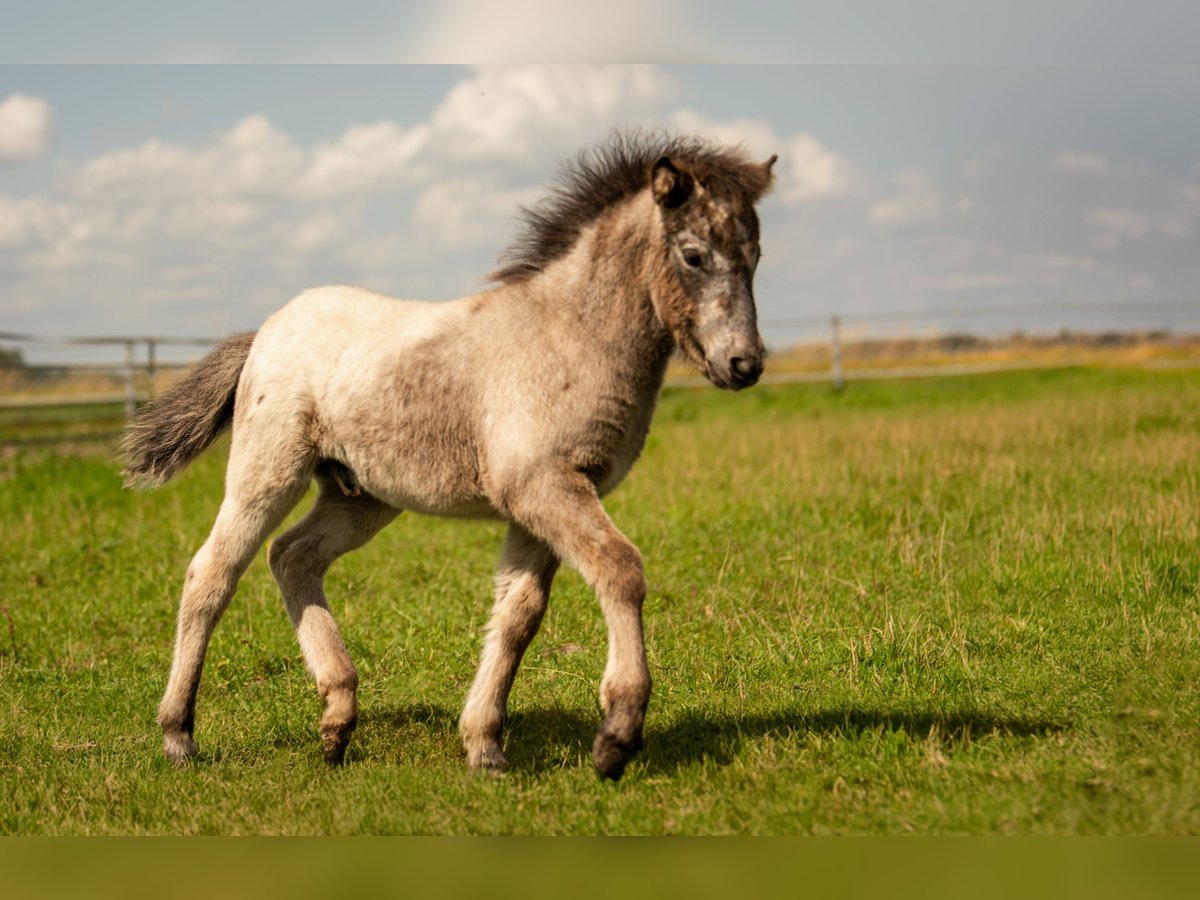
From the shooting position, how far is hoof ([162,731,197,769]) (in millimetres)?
5645

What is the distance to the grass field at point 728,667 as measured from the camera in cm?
468

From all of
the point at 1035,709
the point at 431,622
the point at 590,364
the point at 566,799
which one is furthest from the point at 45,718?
the point at 1035,709

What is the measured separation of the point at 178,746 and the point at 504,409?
2.44 m

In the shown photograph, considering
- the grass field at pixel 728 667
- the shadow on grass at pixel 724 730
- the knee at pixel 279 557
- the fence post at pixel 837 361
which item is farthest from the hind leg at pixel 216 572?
the fence post at pixel 837 361

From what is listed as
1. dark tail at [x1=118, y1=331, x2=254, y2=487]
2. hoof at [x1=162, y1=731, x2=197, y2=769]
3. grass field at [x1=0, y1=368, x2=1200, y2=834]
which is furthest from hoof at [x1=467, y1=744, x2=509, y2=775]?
dark tail at [x1=118, y1=331, x2=254, y2=487]

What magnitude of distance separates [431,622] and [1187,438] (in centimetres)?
1008

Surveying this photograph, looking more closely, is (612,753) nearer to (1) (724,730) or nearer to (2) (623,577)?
(2) (623,577)

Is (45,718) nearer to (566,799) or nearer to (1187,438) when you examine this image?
(566,799)

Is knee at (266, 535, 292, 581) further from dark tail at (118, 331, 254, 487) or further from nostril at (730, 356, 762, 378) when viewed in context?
nostril at (730, 356, 762, 378)

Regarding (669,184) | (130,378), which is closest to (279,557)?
(669,184)

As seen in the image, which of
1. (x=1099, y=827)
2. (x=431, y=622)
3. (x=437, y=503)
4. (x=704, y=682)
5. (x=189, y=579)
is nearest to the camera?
(x=1099, y=827)

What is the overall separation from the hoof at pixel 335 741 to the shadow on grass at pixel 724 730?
1.91ft

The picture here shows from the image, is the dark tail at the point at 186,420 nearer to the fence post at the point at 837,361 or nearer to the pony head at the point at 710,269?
the pony head at the point at 710,269

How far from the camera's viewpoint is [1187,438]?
13.6m
